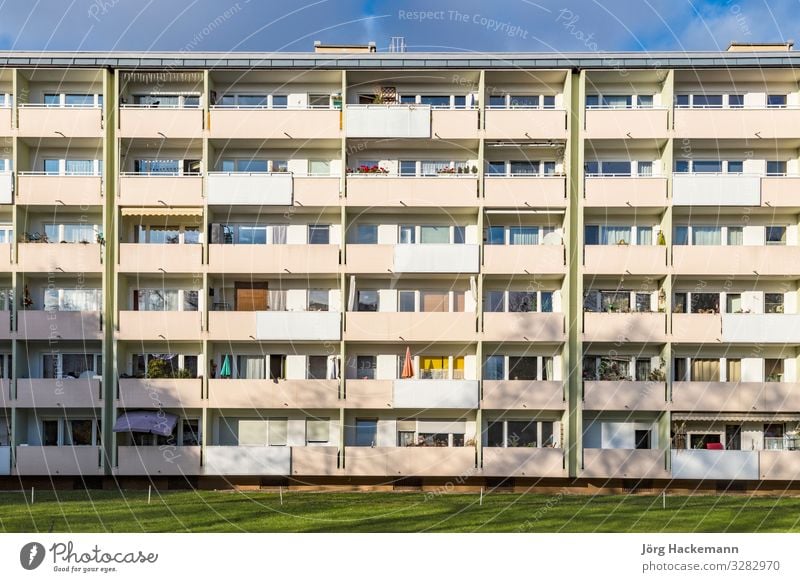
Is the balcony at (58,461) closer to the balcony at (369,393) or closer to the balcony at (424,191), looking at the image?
the balcony at (369,393)

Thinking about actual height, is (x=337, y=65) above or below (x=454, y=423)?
above

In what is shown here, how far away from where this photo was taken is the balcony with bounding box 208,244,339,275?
34.1 metres

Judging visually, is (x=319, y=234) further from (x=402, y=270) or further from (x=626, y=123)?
(x=626, y=123)

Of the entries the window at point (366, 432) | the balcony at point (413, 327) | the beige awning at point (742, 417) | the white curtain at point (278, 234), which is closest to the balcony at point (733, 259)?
the beige awning at point (742, 417)

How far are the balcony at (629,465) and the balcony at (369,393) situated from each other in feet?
25.8

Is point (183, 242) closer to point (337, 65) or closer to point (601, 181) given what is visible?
point (337, 65)

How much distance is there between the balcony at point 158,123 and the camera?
112ft

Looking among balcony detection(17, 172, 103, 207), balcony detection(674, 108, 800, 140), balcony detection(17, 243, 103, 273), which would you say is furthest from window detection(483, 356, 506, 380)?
balcony detection(17, 172, 103, 207)

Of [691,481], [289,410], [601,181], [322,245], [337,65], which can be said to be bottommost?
[691,481]

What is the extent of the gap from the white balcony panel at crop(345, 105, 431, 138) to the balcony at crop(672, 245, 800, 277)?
10783mm

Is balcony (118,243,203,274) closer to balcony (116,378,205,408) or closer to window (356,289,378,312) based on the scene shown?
balcony (116,378,205,408)

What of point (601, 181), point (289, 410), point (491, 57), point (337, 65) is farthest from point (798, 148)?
point (289, 410)

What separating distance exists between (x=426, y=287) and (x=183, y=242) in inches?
388

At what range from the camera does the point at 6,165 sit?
36000 mm
